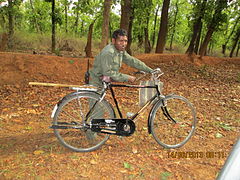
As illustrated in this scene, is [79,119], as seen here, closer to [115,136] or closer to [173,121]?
[115,136]

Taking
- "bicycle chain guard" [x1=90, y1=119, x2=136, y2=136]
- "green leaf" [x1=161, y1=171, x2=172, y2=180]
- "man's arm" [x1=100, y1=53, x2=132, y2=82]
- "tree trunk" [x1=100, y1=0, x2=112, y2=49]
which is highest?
"tree trunk" [x1=100, y1=0, x2=112, y2=49]

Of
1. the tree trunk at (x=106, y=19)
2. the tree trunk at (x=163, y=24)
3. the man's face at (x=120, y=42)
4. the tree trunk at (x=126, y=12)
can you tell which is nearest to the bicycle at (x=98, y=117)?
the man's face at (x=120, y=42)

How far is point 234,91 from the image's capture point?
21.5ft

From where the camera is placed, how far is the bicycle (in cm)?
314

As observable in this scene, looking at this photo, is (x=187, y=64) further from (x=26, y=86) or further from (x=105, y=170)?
(x=105, y=170)

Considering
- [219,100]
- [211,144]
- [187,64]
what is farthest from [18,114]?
[187,64]

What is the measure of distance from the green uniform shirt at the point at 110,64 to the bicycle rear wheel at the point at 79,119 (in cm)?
38

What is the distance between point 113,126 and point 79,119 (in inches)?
26.1

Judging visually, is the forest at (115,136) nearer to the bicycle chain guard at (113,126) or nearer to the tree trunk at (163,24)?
the bicycle chain guard at (113,126)

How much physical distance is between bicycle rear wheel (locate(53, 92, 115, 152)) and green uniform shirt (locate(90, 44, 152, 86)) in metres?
0.38

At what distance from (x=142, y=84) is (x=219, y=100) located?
3467mm

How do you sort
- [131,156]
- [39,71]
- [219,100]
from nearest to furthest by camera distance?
1. [131,156]
2. [219,100]
3. [39,71]
